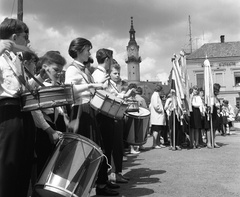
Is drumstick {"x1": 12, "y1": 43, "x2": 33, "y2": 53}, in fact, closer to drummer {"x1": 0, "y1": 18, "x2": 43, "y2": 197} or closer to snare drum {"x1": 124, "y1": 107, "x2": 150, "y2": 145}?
drummer {"x1": 0, "y1": 18, "x2": 43, "y2": 197}

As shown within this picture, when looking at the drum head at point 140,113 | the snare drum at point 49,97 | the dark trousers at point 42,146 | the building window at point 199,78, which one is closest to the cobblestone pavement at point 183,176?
the drum head at point 140,113

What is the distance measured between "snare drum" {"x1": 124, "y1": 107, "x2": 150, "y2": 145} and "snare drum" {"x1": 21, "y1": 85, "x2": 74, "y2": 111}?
9.24ft

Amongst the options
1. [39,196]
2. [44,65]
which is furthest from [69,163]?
[44,65]

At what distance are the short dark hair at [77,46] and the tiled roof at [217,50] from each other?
4325 centimetres

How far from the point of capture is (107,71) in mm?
→ 4641

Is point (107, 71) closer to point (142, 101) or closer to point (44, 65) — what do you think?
point (44, 65)

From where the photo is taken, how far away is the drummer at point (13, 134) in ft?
8.00

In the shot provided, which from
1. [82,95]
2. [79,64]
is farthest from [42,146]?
[79,64]

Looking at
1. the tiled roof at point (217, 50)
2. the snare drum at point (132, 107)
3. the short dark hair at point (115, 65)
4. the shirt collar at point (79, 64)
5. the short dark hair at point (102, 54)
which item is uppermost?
the tiled roof at point (217, 50)

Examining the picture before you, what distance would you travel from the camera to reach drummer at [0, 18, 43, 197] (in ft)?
8.00

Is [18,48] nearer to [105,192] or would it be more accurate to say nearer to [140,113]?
[105,192]

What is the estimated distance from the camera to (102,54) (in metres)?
4.56

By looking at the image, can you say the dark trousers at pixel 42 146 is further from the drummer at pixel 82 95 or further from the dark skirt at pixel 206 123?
the dark skirt at pixel 206 123

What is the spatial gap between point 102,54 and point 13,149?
96.1 inches
